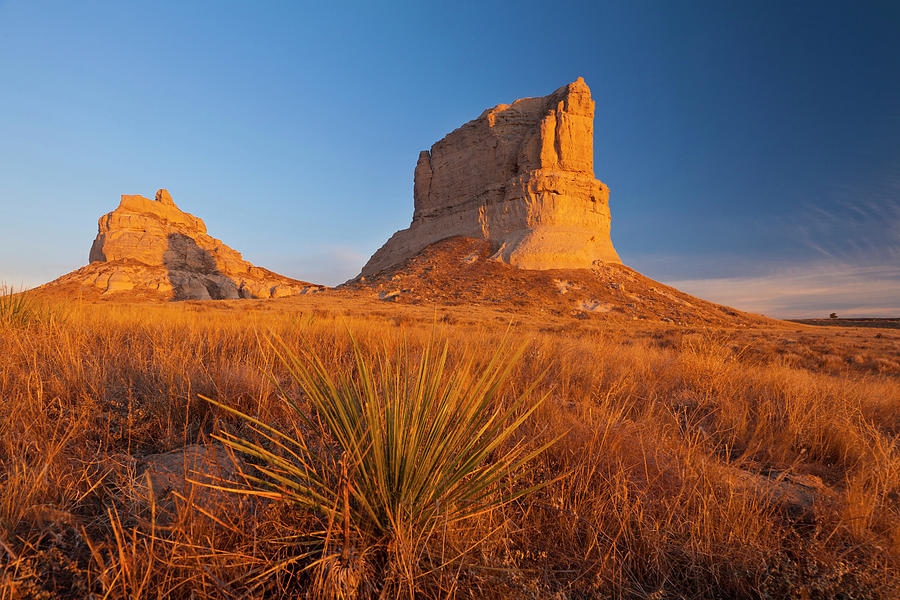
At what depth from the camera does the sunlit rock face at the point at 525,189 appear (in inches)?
1378

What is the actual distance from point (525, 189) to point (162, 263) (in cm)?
5526

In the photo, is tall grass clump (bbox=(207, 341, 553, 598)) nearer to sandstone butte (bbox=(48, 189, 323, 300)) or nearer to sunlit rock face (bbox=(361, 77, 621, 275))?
sunlit rock face (bbox=(361, 77, 621, 275))

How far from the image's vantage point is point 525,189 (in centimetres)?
3647

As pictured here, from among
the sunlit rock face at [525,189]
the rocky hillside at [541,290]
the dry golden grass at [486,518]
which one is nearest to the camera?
the dry golden grass at [486,518]

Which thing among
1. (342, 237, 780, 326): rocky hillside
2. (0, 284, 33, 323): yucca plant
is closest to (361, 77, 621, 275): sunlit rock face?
(342, 237, 780, 326): rocky hillside

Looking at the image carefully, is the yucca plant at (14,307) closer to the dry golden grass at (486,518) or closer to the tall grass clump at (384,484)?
the dry golden grass at (486,518)

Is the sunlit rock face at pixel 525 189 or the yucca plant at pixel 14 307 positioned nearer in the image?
the yucca plant at pixel 14 307

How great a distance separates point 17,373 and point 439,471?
300 cm

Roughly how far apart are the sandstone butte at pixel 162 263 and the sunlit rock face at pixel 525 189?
2286 cm

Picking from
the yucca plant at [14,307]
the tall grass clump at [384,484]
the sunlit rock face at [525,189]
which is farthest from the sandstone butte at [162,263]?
the tall grass clump at [384,484]

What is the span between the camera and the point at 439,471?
111cm

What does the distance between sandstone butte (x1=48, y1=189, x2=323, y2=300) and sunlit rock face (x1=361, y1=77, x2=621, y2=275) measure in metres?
22.9

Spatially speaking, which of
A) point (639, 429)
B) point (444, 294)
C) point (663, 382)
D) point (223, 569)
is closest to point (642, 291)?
point (444, 294)

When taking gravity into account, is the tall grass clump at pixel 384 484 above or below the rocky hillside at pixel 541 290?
below
